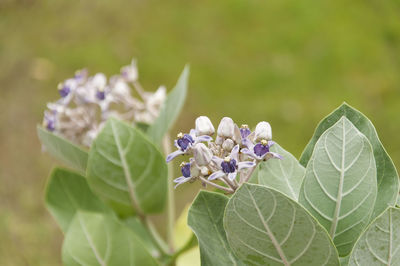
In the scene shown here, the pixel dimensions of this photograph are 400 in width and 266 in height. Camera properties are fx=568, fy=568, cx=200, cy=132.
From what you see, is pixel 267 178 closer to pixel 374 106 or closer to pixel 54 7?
pixel 374 106

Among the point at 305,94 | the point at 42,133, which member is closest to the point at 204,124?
the point at 42,133

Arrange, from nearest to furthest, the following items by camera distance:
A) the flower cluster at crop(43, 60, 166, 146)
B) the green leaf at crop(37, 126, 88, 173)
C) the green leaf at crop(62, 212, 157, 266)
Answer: the green leaf at crop(62, 212, 157, 266) < the green leaf at crop(37, 126, 88, 173) < the flower cluster at crop(43, 60, 166, 146)

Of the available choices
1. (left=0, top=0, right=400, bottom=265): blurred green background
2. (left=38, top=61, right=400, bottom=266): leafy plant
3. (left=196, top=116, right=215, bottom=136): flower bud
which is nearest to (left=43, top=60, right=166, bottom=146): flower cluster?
(left=38, top=61, right=400, bottom=266): leafy plant

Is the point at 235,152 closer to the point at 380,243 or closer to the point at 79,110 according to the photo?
the point at 380,243

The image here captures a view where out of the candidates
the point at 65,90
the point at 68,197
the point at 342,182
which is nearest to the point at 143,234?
the point at 68,197

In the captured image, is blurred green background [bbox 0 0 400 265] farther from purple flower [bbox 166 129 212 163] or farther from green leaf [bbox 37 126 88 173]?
purple flower [bbox 166 129 212 163]

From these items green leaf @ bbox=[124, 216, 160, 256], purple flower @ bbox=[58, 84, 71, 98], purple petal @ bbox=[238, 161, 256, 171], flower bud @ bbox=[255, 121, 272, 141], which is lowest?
green leaf @ bbox=[124, 216, 160, 256]

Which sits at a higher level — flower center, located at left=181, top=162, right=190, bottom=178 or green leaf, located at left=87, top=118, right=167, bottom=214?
flower center, located at left=181, top=162, right=190, bottom=178
